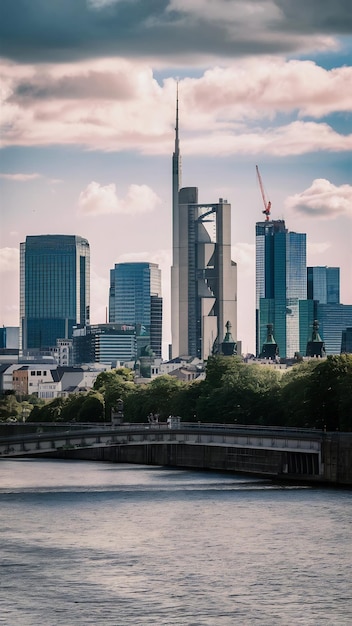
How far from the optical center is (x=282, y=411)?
136250 mm

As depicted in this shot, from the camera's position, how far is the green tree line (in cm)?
12075

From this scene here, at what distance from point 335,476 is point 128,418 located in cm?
6612

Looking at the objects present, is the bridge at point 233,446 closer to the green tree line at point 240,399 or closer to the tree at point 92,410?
the green tree line at point 240,399

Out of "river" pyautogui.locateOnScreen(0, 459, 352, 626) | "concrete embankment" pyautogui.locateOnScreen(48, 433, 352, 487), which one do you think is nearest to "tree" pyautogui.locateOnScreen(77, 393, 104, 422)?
"concrete embankment" pyautogui.locateOnScreen(48, 433, 352, 487)

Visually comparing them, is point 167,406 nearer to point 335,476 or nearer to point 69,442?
point 69,442

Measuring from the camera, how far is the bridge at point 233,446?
102m

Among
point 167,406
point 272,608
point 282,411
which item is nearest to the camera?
point 272,608

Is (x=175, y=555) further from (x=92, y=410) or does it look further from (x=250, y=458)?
(x=92, y=410)

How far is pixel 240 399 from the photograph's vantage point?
142m

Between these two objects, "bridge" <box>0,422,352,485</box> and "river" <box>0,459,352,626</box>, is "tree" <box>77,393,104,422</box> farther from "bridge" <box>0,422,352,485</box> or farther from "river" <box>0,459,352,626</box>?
"river" <box>0,459,352,626</box>

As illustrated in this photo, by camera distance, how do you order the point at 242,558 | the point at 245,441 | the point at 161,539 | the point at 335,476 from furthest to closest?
the point at 245,441 < the point at 335,476 < the point at 161,539 < the point at 242,558

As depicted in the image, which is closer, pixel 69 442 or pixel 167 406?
pixel 69 442

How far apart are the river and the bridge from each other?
10.2 feet

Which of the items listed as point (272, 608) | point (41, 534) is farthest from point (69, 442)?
point (272, 608)
